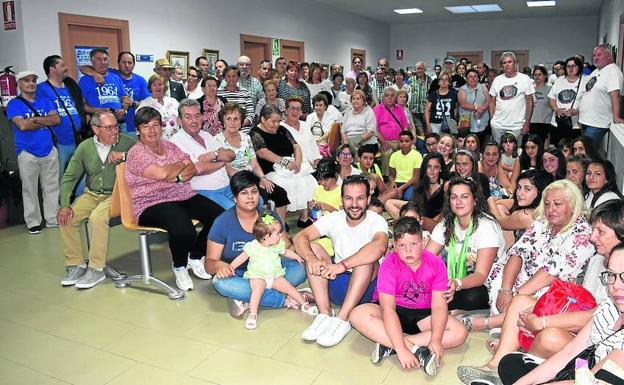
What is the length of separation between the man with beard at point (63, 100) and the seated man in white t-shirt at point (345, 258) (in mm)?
3357

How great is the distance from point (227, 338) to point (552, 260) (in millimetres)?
1859

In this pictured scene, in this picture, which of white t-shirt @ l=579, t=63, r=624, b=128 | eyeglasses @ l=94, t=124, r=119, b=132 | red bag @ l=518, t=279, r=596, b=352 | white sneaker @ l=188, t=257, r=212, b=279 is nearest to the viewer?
red bag @ l=518, t=279, r=596, b=352

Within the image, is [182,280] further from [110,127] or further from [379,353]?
[379,353]

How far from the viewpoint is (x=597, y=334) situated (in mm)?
1952

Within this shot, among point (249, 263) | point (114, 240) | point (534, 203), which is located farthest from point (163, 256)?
point (534, 203)

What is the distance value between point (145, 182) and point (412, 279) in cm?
208

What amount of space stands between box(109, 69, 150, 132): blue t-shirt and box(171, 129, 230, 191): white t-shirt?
1718 mm

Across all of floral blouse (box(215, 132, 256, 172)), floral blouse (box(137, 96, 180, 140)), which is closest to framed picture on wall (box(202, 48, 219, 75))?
floral blouse (box(137, 96, 180, 140))

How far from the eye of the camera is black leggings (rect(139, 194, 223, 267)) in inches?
144

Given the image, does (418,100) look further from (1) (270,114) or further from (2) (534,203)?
(2) (534,203)

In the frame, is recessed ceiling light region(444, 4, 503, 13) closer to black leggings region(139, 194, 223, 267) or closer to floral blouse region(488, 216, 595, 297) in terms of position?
black leggings region(139, 194, 223, 267)

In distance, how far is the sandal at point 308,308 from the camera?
335cm

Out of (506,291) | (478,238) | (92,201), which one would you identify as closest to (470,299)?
(506,291)

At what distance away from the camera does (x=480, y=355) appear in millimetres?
2801
